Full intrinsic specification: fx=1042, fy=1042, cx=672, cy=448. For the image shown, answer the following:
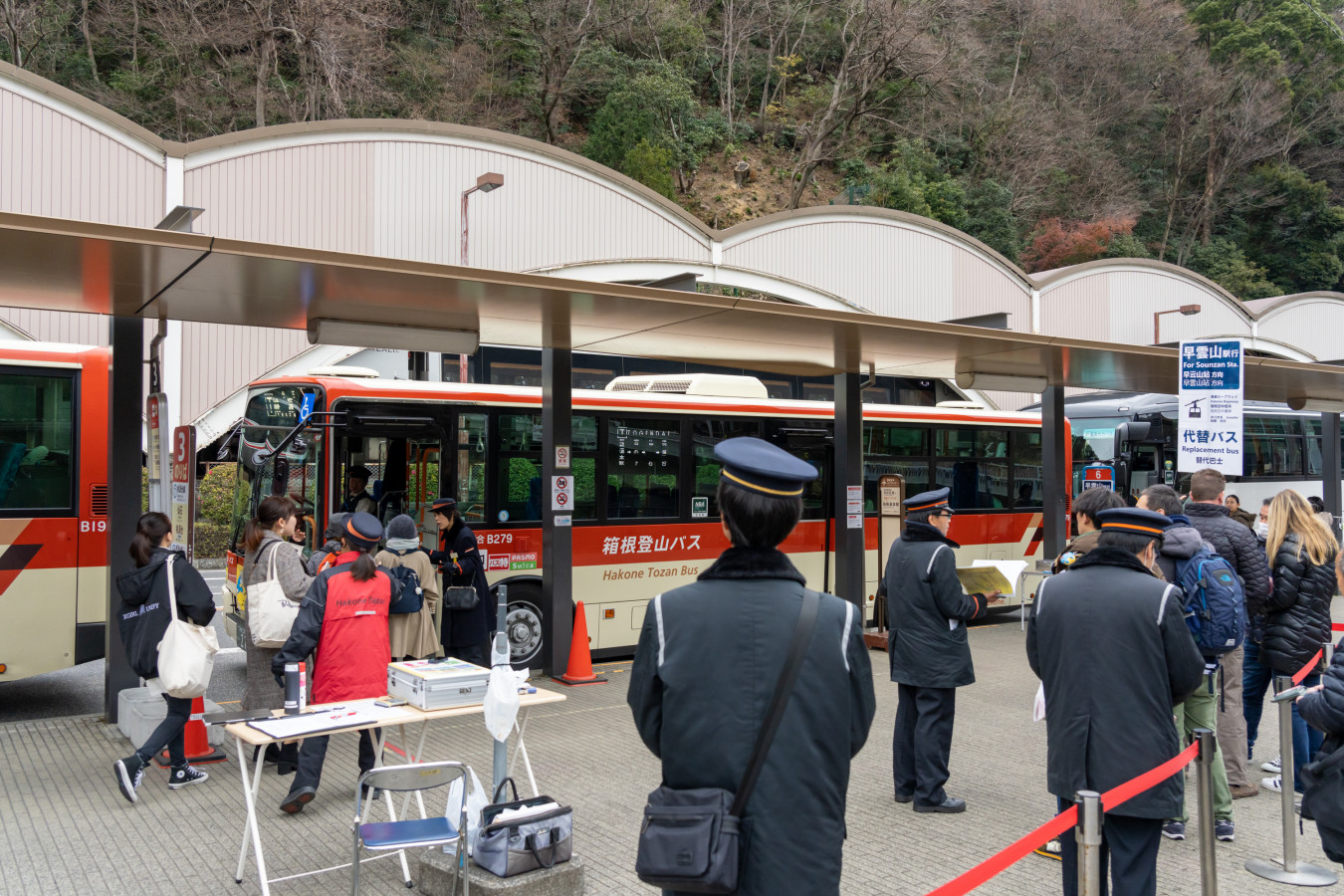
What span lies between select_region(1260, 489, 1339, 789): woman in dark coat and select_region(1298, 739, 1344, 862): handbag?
3.24 meters

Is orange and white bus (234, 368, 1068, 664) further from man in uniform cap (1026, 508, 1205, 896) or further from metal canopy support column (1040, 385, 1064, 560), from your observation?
man in uniform cap (1026, 508, 1205, 896)

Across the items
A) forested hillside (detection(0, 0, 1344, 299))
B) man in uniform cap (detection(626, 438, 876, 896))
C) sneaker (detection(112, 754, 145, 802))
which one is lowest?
sneaker (detection(112, 754, 145, 802))

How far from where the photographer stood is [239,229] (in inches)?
766

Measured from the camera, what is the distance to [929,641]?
6309mm

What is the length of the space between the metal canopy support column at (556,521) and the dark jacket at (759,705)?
24.9 feet

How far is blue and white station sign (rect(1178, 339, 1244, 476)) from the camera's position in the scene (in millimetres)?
9180

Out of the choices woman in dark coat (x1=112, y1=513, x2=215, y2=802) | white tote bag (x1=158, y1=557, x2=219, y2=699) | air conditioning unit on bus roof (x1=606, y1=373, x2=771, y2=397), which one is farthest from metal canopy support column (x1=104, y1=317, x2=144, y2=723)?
air conditioning unit on bus roof (x1=606, y1=373, x2=771, y2=397)

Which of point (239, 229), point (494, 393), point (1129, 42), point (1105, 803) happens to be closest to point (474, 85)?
point (239, 229)

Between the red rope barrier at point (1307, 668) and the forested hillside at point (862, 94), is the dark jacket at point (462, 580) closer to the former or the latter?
the red rope barrier at point (1307, 668)

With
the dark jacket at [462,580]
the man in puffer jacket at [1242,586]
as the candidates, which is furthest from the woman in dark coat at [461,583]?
the man in puffer jacket at [1242,586]

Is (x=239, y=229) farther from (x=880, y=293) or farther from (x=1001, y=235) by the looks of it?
(x=1001, y=235)

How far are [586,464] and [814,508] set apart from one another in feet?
10.8

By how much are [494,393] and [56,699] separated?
17.0 ft

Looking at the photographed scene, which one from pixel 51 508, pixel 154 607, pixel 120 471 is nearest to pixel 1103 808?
pixel 154 607
